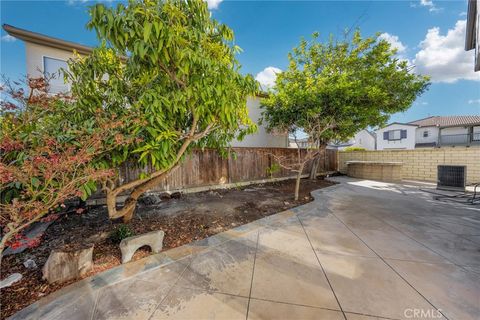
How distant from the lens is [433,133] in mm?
20234

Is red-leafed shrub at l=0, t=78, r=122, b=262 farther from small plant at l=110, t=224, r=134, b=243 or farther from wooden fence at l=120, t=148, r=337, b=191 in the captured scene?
wooden fence at l=120, t=148, r=337, b=191

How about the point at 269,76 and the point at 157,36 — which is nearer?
the point at 157,36

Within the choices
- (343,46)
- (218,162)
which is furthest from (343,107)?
(218,162)

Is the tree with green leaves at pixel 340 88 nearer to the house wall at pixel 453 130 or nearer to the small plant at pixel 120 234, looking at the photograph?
the small plant at pixel 120 234

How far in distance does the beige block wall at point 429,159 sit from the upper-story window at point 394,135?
16410 mm

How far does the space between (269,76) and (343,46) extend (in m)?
3.61

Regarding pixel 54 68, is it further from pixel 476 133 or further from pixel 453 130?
pixel 453 130

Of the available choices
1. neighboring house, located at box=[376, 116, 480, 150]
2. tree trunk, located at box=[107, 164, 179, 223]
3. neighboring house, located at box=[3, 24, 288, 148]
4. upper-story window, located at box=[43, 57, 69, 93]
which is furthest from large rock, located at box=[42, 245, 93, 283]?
neighboring house, located at box=[376, 116, 480, 150]

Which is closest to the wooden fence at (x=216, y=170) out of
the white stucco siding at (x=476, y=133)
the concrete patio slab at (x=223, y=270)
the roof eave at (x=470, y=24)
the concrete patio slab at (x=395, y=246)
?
the concrete patio slab at (x=223, y=270)

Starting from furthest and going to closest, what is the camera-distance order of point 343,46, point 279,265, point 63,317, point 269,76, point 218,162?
point 269,76
point 343,46
point 218,162
point 279,265
point 63,317

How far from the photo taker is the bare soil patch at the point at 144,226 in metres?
1.95

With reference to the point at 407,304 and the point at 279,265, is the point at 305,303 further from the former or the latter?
the point at 407,304

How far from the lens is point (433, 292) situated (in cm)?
183

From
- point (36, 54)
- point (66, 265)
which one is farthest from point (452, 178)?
point (36, 54)
